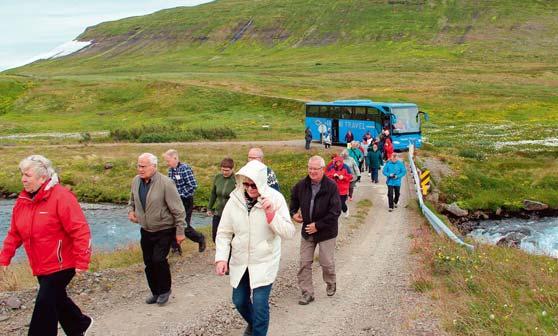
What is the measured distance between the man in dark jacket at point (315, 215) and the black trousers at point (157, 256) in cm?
214

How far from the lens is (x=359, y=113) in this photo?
1614 inches

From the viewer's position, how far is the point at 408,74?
102 m

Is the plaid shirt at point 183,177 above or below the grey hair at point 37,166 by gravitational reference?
below

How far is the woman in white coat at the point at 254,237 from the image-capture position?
271 inches

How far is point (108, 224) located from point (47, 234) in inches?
759

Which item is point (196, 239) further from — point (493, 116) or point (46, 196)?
point (493, 116)

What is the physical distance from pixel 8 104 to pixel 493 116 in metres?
63.0

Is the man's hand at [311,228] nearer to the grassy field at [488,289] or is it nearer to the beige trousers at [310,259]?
the beige trousers at [310,259]

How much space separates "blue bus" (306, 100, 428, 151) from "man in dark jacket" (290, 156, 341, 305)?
28.8 m

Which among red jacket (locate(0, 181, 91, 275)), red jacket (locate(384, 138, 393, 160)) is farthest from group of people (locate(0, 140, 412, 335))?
red jacket (locate(384, 138, 393, 160))

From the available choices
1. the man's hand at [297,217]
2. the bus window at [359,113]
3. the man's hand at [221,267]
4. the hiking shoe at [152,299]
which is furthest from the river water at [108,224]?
the bus window at [359,113]

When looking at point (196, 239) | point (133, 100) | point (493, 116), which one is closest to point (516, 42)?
point (493, 116)

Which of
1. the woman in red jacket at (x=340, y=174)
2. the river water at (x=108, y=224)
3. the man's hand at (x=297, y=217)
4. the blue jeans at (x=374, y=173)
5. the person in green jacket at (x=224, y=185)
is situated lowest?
the river water at (x=108, y=224)

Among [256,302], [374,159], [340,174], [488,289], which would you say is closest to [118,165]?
[374,159]
